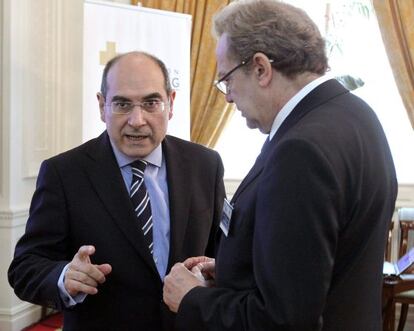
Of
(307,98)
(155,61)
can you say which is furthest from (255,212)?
(155,61)

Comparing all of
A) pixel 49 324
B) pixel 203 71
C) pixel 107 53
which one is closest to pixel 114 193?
pixel 107 53

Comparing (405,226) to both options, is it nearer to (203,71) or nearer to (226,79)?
(203,71)

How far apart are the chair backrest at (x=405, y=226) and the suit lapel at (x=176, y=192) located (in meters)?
3.33

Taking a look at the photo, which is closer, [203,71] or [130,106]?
[130,106]

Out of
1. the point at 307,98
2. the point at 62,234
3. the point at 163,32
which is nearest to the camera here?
the point at 307,98

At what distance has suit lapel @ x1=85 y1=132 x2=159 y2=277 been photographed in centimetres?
155

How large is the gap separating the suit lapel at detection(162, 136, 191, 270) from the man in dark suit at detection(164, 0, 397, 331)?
355 mm

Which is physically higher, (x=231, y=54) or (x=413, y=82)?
(x=231, y=54)

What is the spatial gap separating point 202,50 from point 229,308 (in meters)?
4.15

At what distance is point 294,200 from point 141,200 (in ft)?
2.57

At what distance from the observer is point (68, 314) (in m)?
1.62

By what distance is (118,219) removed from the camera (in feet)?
5.13

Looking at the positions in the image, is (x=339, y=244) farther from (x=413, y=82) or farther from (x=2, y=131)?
(x=413, y=82)

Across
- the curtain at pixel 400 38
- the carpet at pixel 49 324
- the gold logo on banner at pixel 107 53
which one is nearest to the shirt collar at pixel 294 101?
the gold logo on banner at pixel 107 53
